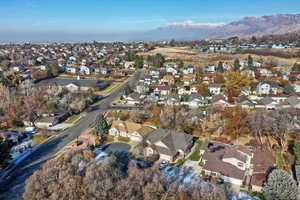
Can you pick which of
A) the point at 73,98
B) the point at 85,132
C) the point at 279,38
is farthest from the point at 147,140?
the point at 279,38

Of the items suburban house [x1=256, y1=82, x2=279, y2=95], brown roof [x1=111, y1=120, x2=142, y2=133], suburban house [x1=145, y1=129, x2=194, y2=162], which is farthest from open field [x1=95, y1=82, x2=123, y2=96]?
suburban house [x1=256, y1=82, x2=279, y2=95]

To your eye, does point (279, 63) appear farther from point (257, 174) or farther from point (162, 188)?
point (162, 188)

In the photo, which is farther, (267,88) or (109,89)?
(109,89)

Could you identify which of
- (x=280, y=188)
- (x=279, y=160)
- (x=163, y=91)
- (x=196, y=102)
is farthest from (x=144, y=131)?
(x=163, y=91)

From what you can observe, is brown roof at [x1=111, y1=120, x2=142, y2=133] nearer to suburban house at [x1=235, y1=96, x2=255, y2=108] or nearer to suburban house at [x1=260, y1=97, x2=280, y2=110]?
suburban house at [x1=235, y1=96, x2=255, y2=108]

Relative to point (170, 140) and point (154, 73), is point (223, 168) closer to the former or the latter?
point (170, 140)

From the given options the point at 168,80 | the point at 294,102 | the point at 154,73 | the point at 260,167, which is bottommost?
the point at 260,167
